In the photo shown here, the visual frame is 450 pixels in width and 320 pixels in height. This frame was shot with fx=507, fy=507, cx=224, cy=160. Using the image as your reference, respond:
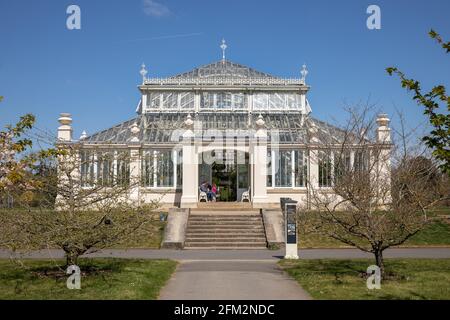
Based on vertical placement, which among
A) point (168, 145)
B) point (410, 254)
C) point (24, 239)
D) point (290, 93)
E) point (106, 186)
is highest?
point (290, 93)

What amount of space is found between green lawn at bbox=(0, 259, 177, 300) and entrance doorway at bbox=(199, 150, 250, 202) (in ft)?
53.0

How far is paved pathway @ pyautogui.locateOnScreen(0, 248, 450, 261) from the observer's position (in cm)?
1870

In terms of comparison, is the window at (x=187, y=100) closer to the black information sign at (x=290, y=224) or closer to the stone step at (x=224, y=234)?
the stone step at (x=224, y=234)

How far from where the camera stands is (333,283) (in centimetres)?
1200

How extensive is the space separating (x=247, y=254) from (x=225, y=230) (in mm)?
4258

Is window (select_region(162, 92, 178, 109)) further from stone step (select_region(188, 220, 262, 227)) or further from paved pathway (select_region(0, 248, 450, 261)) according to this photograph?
paved pathway (select_region(0, 248, 450, 261))

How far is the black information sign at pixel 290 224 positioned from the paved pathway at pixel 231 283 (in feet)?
6.64

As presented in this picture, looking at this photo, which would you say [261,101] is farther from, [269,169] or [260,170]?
[260,170]

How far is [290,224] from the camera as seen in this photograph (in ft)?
60.4

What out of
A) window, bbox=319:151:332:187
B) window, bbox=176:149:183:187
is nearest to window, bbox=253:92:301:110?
window, bbox=176:149:183:187

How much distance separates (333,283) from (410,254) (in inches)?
356

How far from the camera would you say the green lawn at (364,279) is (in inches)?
419
